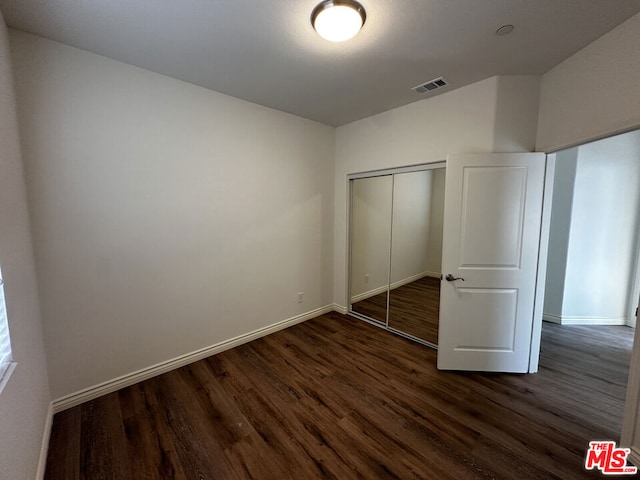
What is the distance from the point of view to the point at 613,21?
61.7 inches

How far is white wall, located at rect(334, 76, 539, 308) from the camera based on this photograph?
88.5 inches

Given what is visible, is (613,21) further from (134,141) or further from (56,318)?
(56,318)

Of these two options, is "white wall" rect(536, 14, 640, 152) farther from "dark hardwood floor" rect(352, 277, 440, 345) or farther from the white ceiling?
"dark hardwood floor" rect(352, 277, 440, 345)

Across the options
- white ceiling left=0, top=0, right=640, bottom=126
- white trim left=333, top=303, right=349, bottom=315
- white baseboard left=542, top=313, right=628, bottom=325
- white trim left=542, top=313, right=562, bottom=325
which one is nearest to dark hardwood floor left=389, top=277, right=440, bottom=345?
white trim left=333, top=303, right=349, bottom=315

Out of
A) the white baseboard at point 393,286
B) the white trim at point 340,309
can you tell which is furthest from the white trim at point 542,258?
the white trim at point 340,309

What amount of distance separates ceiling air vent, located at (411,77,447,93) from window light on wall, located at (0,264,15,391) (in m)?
3.16

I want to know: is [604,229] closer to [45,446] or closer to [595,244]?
[595,244]

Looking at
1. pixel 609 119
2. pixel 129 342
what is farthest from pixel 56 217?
pixel 609 119

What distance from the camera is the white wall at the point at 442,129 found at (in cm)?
225

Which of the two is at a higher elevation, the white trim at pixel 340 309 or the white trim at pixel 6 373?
the white trim at pixel 6 373

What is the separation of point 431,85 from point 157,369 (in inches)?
146

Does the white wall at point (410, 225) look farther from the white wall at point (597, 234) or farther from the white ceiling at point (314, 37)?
the white wall at point (597, 234)

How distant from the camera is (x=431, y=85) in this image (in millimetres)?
2396

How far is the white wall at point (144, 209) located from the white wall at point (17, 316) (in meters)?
0.16
